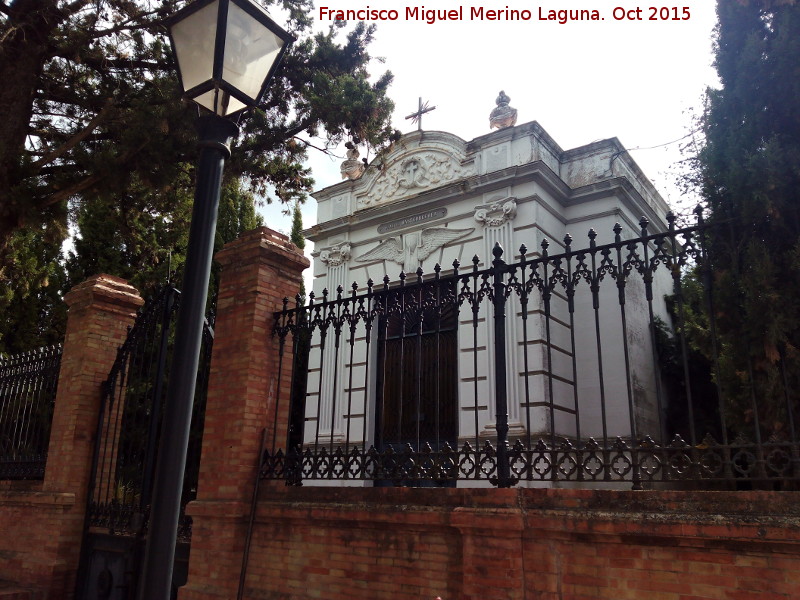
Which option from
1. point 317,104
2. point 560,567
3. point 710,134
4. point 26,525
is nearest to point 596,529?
point 560,567

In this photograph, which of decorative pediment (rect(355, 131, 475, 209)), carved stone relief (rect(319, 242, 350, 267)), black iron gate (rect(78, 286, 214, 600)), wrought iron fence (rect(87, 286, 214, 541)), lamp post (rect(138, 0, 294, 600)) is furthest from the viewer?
carved stone relief (rect(319, 242, 350, 267))

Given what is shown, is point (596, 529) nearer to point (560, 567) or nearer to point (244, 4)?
point (560, 567)

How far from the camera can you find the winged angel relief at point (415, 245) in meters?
11.4

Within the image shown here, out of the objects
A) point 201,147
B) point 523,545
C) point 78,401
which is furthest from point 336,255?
point 201,147

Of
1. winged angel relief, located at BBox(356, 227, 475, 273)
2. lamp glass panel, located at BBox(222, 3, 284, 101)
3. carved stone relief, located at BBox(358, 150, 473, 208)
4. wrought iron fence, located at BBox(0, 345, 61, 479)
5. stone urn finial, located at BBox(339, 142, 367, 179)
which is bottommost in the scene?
wrought iron fence, located at BBox(0, 345, 61, 479)

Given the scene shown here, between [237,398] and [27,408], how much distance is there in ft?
19.5

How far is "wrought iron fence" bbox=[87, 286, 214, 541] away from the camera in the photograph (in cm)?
730

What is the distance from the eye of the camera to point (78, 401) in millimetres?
8352

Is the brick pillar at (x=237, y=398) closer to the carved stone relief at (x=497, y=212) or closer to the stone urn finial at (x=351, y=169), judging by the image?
the carved stone relief at (x=497, y=212)

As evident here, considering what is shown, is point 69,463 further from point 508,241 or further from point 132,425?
point 508,241

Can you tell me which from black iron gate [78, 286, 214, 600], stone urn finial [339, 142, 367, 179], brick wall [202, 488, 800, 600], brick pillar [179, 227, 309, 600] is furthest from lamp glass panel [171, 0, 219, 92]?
stone urn finial [339, 142, 367, 179]

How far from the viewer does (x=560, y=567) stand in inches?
168

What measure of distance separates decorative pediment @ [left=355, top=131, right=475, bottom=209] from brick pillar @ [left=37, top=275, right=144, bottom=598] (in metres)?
5.17

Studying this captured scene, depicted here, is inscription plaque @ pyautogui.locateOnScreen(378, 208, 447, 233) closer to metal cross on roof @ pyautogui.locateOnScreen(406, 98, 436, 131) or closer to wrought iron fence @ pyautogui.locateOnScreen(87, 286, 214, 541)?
metal cross on roof @ pyautogui.locateOnScreen(406, 98, 436, 131)
